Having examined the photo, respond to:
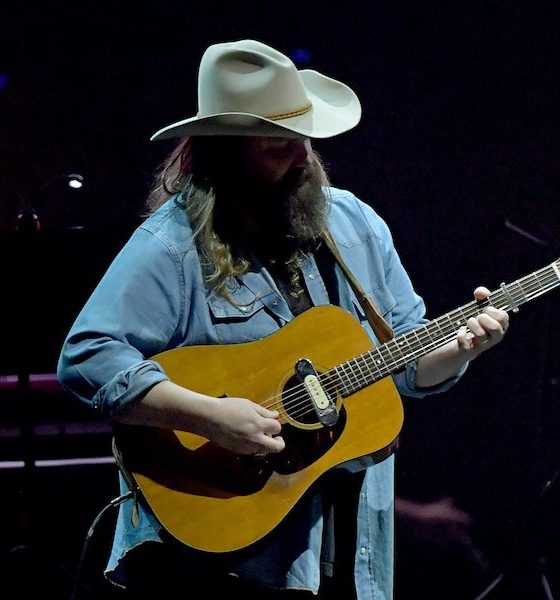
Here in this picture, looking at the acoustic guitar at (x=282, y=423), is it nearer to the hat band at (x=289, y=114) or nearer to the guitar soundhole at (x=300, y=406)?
the guitar soundhole at (x=300, y=406)

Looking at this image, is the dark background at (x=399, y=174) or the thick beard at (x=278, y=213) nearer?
the thick beard at (x=278, y=213)

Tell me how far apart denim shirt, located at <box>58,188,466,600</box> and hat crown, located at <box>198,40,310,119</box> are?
0.87 ft

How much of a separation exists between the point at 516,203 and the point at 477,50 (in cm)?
69

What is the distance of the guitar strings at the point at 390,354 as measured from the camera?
2.21 metres

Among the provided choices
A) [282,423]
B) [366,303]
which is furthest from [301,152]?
[282,423]

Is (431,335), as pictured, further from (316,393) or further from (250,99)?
(250,99)

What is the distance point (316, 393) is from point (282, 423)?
105 mm

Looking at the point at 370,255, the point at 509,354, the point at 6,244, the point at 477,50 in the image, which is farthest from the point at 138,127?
the point at 370,255

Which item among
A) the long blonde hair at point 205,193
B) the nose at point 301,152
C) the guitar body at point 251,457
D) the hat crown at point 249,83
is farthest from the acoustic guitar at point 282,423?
the hat crown at point 249,83

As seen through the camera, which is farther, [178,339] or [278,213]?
[278,213]

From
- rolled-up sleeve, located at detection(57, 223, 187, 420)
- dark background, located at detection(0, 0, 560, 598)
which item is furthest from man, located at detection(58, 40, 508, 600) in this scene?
dark background, located at detection(0, 0, 560, 598)

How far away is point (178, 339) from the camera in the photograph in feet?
7.36

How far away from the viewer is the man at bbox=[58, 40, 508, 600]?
6.97ft

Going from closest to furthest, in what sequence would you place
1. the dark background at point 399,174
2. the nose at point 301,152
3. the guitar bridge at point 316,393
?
the guitar bridge at point 316,393, the nose at point 301,152, the dark background at point 399,174
